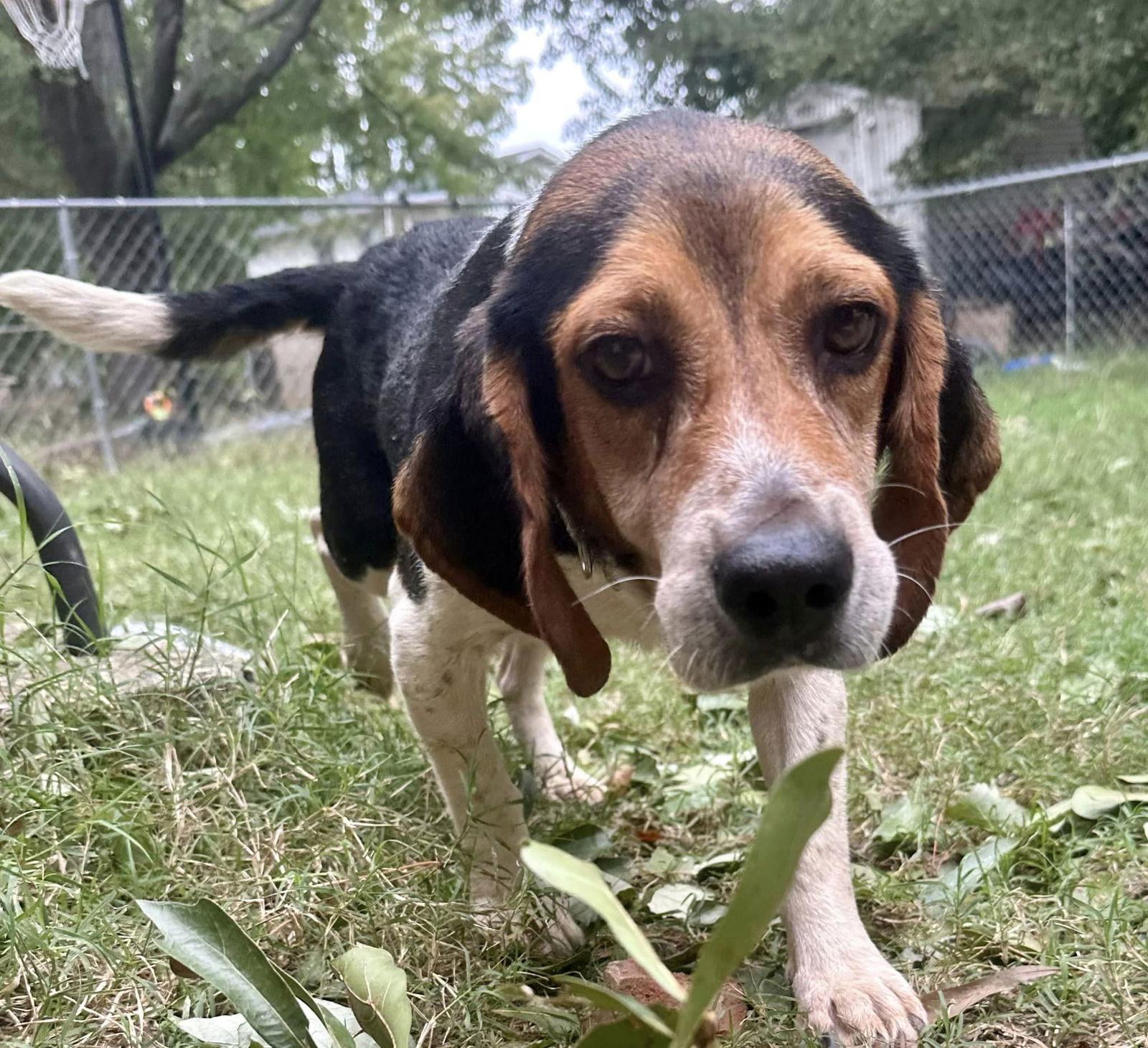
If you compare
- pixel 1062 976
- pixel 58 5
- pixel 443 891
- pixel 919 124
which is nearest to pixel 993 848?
pixel 1062 976

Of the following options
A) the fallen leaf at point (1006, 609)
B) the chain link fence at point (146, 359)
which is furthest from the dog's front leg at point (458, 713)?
the chain link fence at point (146, 359)

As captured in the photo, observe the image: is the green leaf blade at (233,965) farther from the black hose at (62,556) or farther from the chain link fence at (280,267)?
the chain link fence at (280,267)

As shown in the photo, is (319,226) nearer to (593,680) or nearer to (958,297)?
(958,297)

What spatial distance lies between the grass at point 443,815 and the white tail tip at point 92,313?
800 millimetres

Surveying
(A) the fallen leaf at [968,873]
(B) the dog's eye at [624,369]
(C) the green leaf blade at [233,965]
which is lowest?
(A) the fallen leaf at [968,873]

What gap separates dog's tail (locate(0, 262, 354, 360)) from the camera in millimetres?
3287

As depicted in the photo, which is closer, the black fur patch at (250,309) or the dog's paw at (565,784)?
A: the dog's paw at (565,784)

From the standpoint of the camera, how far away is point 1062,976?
6.21ft

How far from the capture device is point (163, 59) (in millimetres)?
14250

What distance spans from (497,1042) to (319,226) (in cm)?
1170

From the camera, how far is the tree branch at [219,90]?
15.5m

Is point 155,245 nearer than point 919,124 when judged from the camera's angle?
Yes

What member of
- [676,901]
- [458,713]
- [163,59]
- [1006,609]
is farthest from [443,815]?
[163,59]

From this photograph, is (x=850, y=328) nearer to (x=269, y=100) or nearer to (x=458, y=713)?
(x=458, y=713)
